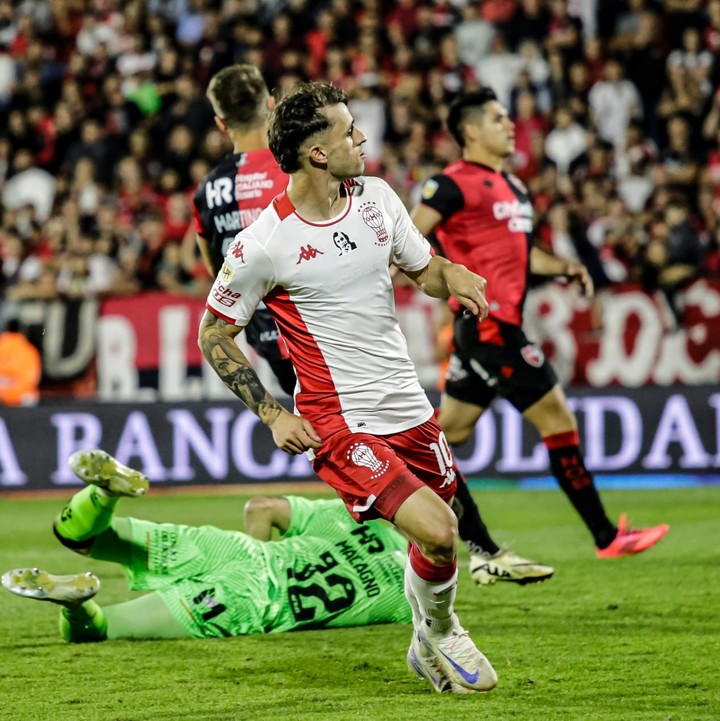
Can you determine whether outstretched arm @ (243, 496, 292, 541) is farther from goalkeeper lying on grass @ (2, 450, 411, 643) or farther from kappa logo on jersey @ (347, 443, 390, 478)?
kappa logo on jersey @ (347, 443, 390, 478)

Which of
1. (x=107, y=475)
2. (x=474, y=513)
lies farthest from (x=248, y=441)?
(x=107, y=475)

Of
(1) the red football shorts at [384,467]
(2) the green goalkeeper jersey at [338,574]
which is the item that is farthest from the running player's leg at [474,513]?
(1) the red football shorts at [384,467]

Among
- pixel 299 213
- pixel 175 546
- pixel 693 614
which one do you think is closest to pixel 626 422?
pixel 693 614

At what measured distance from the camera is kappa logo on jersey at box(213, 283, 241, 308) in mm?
4883

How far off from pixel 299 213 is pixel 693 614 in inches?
109

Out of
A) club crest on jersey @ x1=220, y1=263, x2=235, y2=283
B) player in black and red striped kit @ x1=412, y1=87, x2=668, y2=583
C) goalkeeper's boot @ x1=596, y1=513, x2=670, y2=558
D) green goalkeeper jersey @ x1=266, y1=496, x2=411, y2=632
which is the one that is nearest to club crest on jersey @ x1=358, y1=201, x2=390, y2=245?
club crest on jersey @ x1=220, y1=263, x2=235, y2=283

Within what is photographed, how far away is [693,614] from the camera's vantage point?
6.32m

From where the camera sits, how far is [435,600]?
16.1ft

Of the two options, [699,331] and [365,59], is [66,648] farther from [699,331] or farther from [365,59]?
[365,59]

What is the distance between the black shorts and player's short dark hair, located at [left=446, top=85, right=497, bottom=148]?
1.05m

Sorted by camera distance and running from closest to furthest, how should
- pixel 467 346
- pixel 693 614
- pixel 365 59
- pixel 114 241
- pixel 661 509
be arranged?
pixel 693 614, pixel 467 346, pixel 661 509, pixel 114 241, pixel 365 59

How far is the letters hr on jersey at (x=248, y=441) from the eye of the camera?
11406 millimetres

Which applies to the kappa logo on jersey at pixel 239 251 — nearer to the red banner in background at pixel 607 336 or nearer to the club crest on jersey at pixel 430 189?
the club crest on jersey at pixel 430 189

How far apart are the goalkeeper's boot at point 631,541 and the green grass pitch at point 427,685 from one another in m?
0.18
